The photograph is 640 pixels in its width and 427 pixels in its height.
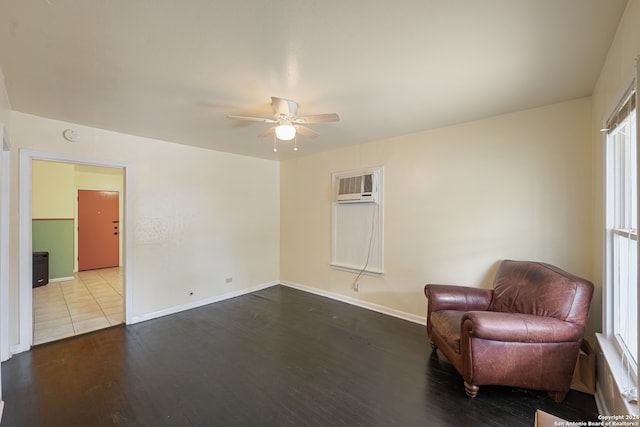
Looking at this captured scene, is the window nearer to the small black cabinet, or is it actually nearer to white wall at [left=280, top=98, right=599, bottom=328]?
white wall at [left=280, top=98, right=599, bottom=328]

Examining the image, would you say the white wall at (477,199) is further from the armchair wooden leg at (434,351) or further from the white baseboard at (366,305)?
the armchair wooden leg at (434,351)

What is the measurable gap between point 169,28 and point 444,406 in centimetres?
300

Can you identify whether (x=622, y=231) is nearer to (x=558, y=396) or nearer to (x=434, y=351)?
(x=558, y=396)

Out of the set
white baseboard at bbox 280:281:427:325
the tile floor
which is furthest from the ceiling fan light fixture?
the tile floor

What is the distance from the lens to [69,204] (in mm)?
5539

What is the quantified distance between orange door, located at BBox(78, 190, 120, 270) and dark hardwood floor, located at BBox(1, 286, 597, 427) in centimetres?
440

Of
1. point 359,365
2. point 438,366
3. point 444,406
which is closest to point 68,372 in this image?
point 359,365

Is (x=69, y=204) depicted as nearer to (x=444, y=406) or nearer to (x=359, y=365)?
(x=359, y=365)

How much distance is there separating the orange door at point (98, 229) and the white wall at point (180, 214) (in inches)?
166

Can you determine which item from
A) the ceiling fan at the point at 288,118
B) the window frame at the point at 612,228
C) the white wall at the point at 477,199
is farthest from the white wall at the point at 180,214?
the window frame at the point at 612,228

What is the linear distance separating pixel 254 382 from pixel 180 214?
262 centimetres

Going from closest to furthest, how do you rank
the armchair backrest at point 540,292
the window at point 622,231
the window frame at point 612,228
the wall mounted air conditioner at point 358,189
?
the window at point 622,231
the window frame at point 612,228
the armchair backrest at point 540,292
the wall mounted air conditioner at point 358,189

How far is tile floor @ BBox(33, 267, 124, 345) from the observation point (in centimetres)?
309

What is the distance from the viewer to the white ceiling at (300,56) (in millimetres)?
1311
